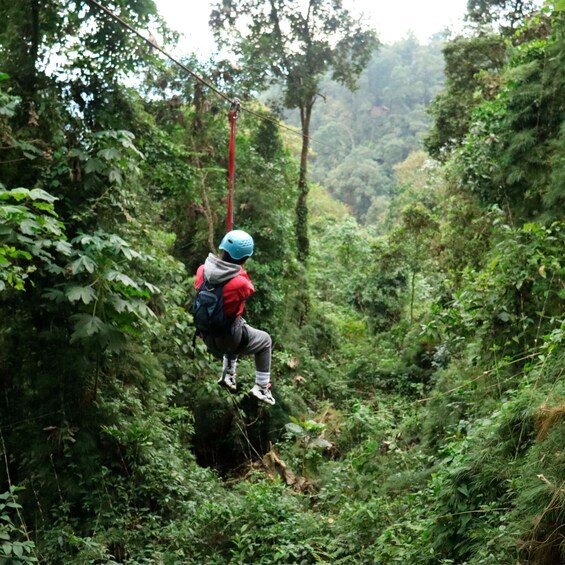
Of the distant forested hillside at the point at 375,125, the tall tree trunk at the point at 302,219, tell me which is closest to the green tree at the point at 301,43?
the tall tree trunk at the point at 302,219

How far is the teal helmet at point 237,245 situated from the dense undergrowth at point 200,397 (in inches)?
42.0

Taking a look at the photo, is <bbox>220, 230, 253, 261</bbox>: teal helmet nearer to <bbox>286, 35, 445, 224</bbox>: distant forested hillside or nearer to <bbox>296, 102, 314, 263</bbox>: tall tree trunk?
<bbox>296, 102, 314, 263</bbox>: tall tree trunk

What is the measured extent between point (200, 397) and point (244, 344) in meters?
4.51

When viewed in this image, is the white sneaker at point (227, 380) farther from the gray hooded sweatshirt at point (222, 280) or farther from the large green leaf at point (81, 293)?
the large green leaf at point (81, 293)

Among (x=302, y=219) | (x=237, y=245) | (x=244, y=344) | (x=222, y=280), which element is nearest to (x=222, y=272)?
(x=222, y=280)

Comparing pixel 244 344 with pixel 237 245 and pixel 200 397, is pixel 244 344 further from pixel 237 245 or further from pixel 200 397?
pixel 200 397

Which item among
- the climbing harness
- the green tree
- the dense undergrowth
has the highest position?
the green tree

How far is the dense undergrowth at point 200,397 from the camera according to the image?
475cm

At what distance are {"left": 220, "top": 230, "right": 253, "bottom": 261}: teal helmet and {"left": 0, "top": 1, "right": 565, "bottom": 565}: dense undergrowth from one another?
107 centimetres

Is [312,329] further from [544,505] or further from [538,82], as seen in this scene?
[544,505]

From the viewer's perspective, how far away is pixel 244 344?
5.14 meters

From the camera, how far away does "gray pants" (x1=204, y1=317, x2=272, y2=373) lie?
502 cm

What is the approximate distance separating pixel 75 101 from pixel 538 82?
5.36 metres

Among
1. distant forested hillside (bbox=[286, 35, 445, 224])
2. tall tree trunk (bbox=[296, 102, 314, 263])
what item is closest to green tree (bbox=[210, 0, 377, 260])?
tall tree trunk (bbox=[296, 102, 314, 263])
